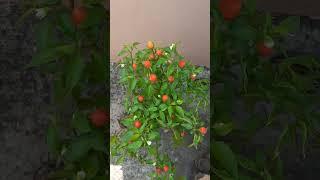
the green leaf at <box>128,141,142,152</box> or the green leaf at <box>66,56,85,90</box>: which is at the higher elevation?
the green leaf at <box>66,56,85,90</box>

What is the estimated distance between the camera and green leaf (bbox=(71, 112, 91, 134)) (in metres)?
1.51

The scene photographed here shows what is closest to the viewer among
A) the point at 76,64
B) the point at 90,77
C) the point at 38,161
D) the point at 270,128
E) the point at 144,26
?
the point at 144,26

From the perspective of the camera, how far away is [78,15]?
1526 millimetres

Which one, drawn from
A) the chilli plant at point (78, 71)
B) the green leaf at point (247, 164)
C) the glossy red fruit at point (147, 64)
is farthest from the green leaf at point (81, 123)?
the green leaf at point (247, 164)

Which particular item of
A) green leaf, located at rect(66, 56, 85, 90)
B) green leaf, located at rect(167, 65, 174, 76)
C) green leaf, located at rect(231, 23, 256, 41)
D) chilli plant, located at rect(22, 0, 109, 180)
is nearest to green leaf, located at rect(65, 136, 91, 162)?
chilli plant, located at rect(22, 0, 109, 180)

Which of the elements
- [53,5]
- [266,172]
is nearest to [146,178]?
[266,172]

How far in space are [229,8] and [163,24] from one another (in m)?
0.38

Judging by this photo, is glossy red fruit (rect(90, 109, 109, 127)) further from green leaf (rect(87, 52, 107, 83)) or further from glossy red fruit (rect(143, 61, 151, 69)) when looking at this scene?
glossy red fruit (rect(143, 61, 151, 69))

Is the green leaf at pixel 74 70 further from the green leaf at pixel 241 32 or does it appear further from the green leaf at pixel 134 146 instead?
the green leaf at pixel 241 32

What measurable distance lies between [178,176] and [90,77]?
1.38 ft

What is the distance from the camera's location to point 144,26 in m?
1.27

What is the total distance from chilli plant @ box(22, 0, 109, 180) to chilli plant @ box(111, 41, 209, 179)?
0.24 m

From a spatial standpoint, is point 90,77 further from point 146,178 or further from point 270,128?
point 270,128

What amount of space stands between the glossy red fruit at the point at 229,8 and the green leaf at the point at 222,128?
31 cm
